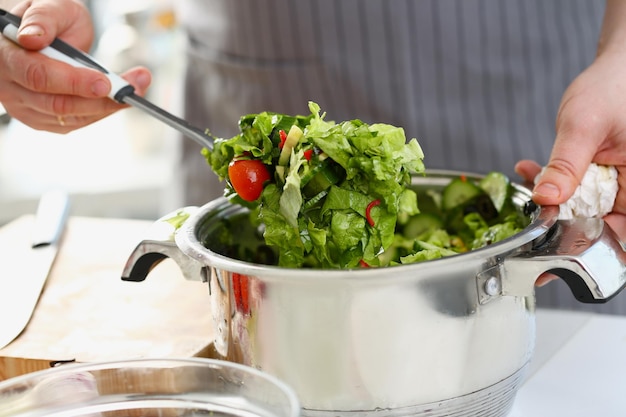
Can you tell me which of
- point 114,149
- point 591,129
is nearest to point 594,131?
point 591,129

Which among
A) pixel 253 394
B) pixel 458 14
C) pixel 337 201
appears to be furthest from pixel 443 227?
pixel 253 394

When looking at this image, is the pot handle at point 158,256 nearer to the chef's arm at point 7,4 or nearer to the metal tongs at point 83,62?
the metal tongs at point 83,62

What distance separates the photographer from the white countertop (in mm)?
919

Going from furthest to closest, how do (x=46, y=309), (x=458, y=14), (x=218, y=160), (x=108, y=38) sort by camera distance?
(x=108, y=38)
(x=458, y=14)
(x=46, y=309)
(x=218, y=160)

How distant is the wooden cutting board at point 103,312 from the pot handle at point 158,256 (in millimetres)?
97

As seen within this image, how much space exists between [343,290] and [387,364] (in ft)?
0.27

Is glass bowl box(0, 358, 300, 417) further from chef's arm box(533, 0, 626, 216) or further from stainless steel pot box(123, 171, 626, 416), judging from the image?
chef's arm box(533, 0, 626, 216)

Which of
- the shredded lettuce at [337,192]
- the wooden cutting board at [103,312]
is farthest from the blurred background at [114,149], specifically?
the shredded lettuce at [337,192]

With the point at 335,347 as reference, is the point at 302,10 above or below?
above

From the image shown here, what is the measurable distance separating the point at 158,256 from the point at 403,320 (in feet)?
1.05

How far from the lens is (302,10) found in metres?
1.44

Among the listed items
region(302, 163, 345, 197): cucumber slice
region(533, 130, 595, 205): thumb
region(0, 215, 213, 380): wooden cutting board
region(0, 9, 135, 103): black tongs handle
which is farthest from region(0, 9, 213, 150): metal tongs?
region(533, 130, 595, 205): thumb

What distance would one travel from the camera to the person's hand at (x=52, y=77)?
1128 millimetres

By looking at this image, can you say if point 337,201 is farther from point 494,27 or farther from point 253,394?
point 494,27
